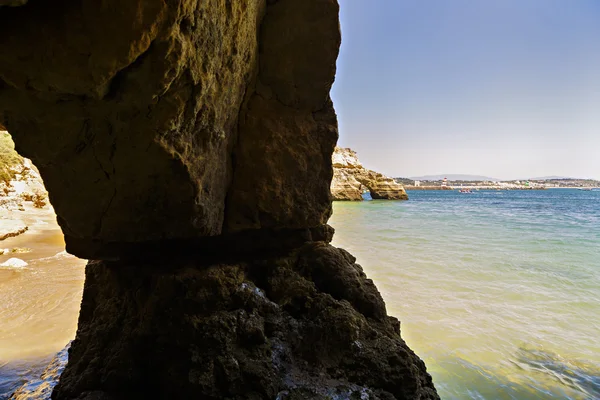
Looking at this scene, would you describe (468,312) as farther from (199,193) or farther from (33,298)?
(33,298)

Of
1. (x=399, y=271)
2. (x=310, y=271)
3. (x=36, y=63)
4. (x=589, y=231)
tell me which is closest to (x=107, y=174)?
(x=36, y=63)

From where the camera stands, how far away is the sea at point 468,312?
12.9 ft

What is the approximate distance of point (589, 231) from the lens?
15.7 m

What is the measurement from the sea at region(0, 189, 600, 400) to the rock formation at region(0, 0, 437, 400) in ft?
5.98

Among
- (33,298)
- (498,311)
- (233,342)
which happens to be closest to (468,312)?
(498,311)

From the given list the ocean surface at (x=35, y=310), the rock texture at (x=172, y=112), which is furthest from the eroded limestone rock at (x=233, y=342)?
the ocean surface at (x=35, y=310)

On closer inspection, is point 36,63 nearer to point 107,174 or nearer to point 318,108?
point 107,174

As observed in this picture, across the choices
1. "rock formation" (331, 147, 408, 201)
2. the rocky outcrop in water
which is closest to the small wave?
the rocky outcrop in water

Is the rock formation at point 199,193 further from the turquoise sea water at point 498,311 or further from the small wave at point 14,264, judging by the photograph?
the small wave at point 14,264

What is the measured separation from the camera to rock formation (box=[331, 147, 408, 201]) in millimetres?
46375

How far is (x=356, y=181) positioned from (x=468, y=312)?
143 ft

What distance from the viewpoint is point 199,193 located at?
223cm

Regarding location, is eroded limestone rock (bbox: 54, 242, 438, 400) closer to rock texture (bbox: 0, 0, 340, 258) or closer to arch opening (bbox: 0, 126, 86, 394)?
rock texture (bbox: 0, 0, 340, 258)

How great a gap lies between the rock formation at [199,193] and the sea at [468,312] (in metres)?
1.82
